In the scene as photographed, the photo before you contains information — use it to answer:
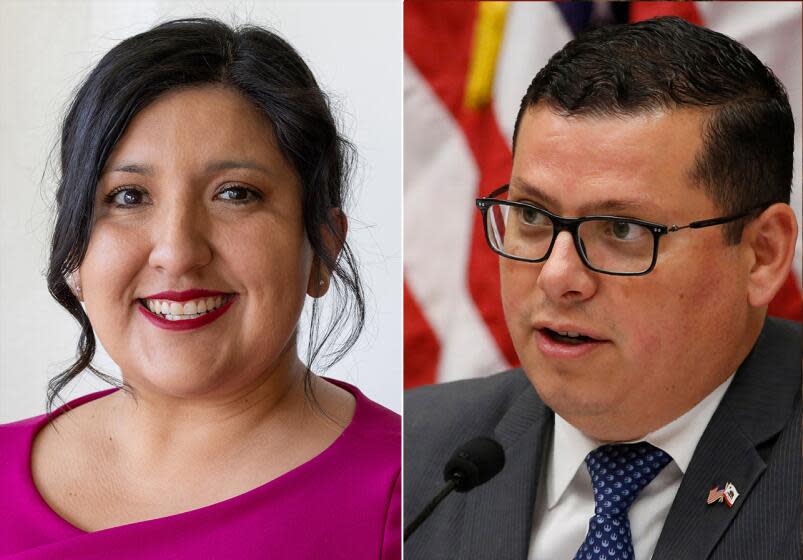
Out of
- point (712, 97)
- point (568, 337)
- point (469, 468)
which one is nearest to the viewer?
point (712, 97)

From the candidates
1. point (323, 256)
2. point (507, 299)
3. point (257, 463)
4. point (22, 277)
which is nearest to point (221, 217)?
point (323, 256)

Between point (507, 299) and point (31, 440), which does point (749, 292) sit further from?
point (31, 440)

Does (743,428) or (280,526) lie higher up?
(743,428)

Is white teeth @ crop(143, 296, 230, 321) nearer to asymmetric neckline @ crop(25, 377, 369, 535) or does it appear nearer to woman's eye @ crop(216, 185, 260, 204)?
woman's eye @ crop(216, 185, 260, 204)

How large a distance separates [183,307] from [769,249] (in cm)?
89

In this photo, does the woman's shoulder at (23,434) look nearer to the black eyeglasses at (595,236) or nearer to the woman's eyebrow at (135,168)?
the woman's eyebrow at (135,168)

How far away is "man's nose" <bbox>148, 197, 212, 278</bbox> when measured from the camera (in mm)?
1520

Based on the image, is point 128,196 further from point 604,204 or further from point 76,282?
point 604,204

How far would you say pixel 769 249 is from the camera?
104 cm

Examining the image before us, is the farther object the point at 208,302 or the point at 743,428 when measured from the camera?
the point at 208,302

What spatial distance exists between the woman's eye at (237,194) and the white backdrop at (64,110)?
267 mm

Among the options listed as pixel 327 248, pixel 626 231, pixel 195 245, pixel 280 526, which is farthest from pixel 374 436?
pixel 626 231

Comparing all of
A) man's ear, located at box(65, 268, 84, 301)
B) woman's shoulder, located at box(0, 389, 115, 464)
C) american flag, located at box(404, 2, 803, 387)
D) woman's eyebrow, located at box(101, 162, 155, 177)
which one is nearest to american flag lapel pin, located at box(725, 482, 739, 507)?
american flag, located at box(404, 2, 803, 387)

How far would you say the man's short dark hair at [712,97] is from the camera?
101cm
